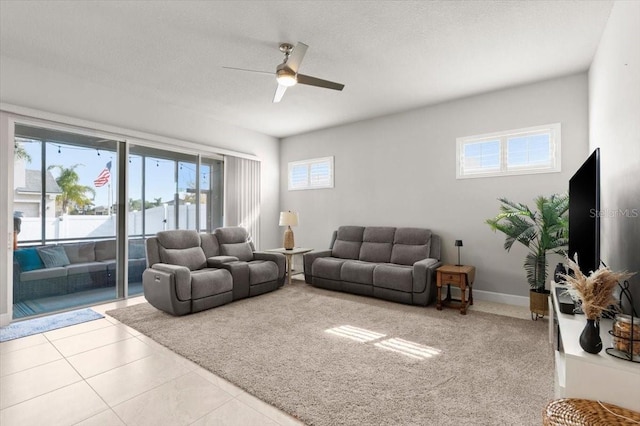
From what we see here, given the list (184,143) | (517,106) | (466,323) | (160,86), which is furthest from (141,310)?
(517,106)

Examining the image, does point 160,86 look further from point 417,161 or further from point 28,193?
point 417,161

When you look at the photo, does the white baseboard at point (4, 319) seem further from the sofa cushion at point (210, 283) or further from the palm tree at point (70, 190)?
the sofa cushion at point (210, 283)

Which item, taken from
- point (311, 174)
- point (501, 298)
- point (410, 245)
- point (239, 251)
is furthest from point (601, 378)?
point (311, 174)

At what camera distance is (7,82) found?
3.50m

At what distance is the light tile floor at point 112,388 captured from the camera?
6.26 feet

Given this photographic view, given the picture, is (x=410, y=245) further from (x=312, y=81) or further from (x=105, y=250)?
(x=105, y=250)

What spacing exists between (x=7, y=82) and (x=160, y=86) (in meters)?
1.53

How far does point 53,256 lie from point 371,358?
12.8 ft

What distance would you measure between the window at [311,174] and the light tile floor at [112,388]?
4.07m

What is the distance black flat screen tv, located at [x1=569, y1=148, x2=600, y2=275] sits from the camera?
2.04 meters

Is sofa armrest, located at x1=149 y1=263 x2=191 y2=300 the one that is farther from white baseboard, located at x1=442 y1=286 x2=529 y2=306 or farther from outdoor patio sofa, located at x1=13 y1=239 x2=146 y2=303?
white baseboard, located at x1=442 y1=286 x2=529 y2=306

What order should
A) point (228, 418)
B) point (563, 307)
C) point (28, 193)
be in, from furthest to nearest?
point (28, 193) → point (563, 307) → point (228, 418)

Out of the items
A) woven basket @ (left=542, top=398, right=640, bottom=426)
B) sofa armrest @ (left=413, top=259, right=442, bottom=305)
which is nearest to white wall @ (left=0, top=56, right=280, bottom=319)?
sofa armrest @ (left=413, top=259, right=442, bottom=305)

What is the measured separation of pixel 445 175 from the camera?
4.77m
